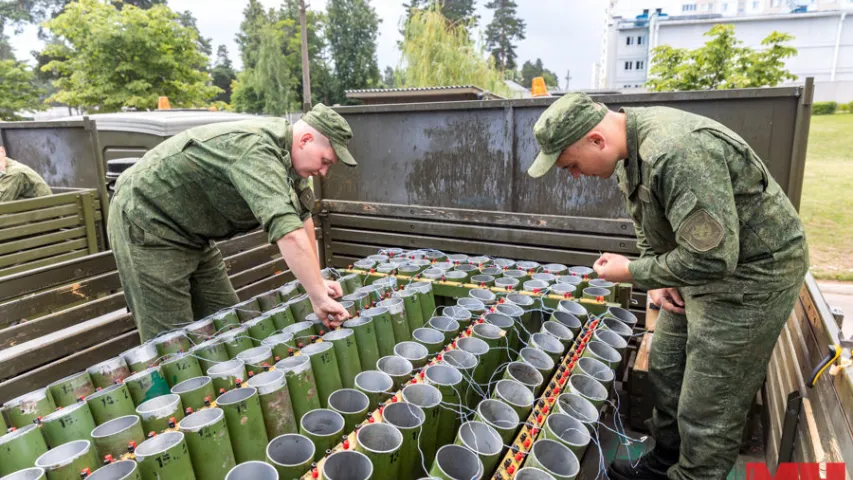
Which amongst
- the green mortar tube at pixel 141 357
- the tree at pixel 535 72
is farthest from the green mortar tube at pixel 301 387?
the tree at pixel 535 72

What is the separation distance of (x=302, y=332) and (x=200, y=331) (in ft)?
1.92

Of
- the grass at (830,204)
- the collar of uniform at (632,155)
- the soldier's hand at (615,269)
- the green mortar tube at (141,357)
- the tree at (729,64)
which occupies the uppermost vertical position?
the tree at (729,64)

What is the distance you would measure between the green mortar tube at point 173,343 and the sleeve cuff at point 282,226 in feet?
2.44

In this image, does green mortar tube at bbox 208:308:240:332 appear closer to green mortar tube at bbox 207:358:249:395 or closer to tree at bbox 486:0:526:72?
green mortar tube at bbox 207:358:249:395

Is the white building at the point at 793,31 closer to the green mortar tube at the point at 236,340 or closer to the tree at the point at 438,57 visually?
the tree at the point at 438,57

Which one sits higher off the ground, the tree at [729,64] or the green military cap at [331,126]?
the tree at [729,64]

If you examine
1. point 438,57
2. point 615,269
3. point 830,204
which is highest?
point 438,57

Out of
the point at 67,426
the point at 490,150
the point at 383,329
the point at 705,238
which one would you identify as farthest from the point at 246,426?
the point at 490,150

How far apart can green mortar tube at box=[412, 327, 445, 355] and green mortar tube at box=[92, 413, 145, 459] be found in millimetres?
1325

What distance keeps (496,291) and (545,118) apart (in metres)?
1.45

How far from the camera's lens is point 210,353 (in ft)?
8.73

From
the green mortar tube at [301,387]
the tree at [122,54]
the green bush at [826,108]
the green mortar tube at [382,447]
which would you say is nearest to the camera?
the green mortar tube at [382,447]

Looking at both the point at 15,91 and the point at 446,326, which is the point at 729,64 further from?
the point at 15,91

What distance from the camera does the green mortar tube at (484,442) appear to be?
1920 millimetres
